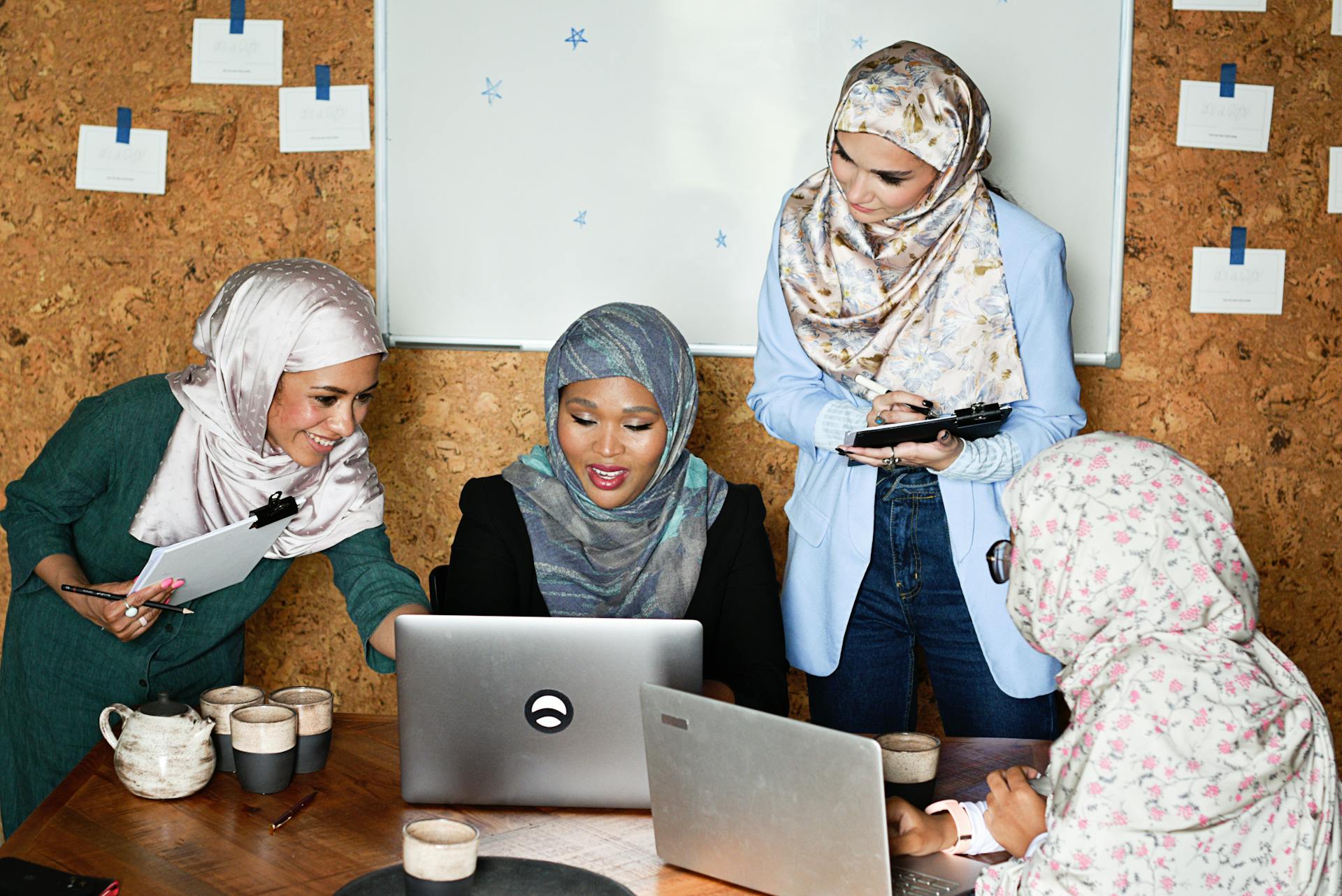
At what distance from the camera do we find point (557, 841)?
1291 mm

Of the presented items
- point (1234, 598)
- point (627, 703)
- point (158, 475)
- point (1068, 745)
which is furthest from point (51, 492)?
point (1234, 598)

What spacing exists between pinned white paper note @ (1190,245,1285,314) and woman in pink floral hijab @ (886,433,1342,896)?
173cm

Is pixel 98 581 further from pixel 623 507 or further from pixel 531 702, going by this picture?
pixel 531 702

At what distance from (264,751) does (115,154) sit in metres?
2.00

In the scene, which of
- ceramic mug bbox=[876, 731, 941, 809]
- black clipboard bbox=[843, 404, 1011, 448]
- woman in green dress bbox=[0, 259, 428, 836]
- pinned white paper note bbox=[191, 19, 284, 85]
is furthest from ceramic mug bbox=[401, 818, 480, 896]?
pinned white paper note bbox=[191, 19, 284, 85]

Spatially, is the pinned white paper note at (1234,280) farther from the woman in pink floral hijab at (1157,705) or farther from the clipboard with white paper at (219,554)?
the clipboard with white paper at (219,554)

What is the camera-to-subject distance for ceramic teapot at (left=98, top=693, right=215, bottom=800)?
1365mm

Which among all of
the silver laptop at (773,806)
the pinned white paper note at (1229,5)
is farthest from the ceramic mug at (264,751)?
the pinned white paper note at (1229,5)

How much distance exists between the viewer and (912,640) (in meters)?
2.15

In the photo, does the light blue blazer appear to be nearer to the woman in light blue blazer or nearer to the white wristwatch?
the woman in light blue blazer

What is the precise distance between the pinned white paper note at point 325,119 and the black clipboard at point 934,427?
153 centimetres

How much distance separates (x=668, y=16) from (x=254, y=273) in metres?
1.23

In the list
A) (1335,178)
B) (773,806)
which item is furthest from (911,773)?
(1335,178)

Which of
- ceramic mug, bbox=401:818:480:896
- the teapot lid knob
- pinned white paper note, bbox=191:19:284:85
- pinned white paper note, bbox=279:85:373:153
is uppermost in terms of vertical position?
pinned white paper note, bbox=191:19:284:85
